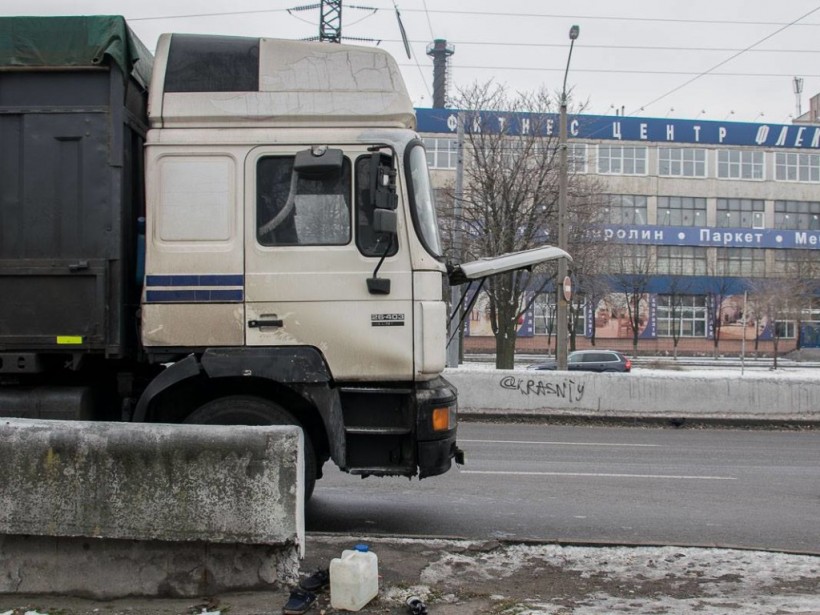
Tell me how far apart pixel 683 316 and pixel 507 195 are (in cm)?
3572

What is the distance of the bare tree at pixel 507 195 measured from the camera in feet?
80.8

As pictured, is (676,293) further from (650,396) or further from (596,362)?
(650,396)

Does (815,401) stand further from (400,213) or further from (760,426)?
(400,213)

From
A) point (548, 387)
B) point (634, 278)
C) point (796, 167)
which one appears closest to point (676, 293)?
point (634, 278)

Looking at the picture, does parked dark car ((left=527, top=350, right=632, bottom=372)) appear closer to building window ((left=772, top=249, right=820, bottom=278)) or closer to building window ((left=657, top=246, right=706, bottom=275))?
building window ((left=772, top=249, right=820, bottom=278))

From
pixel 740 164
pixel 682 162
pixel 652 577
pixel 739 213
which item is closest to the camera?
pixel 652 577

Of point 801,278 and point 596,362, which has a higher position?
point 801,278

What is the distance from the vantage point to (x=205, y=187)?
587 centimetres

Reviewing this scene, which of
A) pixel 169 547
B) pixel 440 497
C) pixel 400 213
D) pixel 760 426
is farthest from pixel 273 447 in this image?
pixel 760 426

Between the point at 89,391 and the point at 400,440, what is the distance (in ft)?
7.55

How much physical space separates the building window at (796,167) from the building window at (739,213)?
282 centimetres

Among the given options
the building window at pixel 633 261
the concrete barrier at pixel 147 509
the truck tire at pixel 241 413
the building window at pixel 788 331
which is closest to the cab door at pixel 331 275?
the truck tire at pixel 241 413

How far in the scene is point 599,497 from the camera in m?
8.30

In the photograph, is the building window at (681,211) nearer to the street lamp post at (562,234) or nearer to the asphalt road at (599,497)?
the street lamp post at (562,234)
